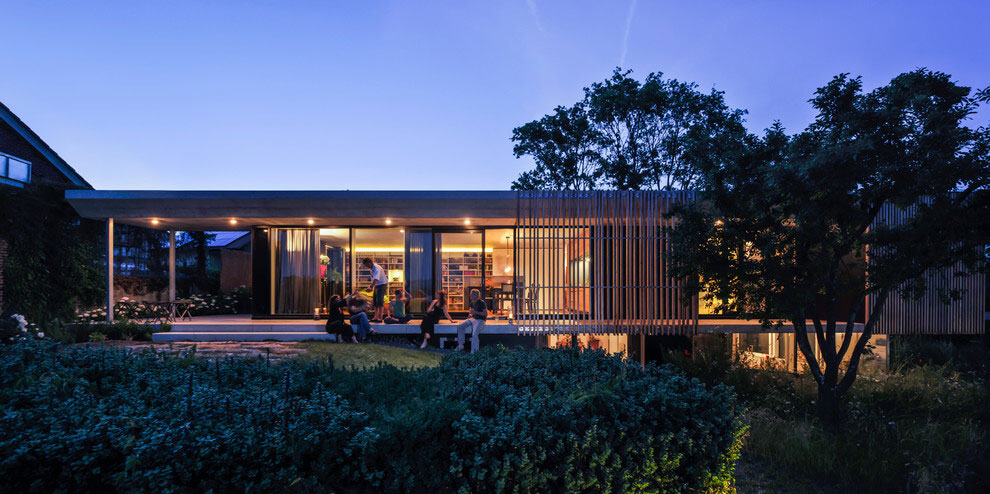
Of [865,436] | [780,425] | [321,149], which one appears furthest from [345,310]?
[321,149]

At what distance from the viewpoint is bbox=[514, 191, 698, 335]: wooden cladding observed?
9148 mm

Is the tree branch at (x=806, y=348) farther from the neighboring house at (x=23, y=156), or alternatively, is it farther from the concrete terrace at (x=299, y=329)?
the neighboring house at (x=23, y=156)

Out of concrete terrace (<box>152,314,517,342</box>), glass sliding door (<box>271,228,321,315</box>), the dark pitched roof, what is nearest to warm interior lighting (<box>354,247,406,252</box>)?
glass sliding door (<box>271,228,321,315</box>)

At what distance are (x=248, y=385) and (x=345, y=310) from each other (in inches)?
351

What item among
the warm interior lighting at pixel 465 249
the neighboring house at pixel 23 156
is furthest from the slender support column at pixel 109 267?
the warm interior lighting at pixel 465 249

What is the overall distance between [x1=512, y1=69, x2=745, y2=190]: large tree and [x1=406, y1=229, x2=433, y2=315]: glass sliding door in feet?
26.0

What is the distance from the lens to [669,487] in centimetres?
286

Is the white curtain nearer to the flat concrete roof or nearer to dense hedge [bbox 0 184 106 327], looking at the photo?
the flat concrete roof

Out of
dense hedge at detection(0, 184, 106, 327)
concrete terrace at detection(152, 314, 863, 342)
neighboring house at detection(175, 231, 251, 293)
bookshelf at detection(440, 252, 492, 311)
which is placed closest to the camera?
concrete terrace at detection(152, 314, 863, 342)

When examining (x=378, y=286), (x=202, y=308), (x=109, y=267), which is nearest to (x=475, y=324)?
(x=378, y=286)

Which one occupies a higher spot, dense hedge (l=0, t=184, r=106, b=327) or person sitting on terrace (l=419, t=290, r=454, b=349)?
dense hedge (l=0, t=184, r=106, b=327)

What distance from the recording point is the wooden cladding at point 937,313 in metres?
9.52

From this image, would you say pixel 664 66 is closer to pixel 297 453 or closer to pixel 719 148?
pixel 719 148

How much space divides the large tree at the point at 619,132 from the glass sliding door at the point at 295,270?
→ 9.62 metres
